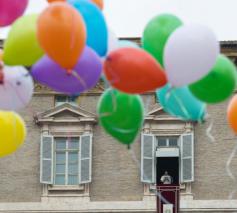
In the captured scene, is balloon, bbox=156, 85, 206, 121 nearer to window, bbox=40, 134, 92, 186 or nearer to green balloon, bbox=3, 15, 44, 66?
green balloon, bbox=3, 15, 44, 66

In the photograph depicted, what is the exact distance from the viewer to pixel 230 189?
1022 inches

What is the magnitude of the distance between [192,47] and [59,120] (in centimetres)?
1632

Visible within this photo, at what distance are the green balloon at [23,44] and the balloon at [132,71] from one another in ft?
2.40

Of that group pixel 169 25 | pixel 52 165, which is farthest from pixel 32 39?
pixel 52 165

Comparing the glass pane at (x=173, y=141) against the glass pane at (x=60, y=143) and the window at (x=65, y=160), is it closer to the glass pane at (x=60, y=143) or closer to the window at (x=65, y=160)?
the window at (x=65, y=160)

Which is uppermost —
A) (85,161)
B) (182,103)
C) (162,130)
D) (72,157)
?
(162,130)

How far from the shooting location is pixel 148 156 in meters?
26.2

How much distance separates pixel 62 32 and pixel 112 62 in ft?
1.92

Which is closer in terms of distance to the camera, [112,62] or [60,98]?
[112,62]

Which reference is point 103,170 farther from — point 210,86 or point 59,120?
point 210,86

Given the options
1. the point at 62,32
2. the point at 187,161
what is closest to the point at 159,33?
the point at 62,32

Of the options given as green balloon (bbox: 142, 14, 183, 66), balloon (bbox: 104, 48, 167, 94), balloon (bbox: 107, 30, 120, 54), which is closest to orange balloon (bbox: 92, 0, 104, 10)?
balloon (bbox: 107, 30, 120, 54)

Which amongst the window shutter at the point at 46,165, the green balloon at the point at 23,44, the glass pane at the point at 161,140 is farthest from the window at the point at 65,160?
the green balloon at the point at 23,44

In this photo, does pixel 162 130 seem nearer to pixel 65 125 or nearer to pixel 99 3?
pixel 65 125
